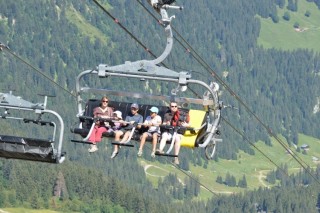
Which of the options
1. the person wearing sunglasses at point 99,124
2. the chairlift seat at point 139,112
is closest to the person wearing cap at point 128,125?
the chairlift seat at point 139,112

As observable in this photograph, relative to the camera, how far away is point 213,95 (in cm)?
5253

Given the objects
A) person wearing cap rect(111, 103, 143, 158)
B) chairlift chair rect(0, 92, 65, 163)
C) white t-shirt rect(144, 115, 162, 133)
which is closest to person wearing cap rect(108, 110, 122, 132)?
person wearing cap rect(111, 103, 143, 158)

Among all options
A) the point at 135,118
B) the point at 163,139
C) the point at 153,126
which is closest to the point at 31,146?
the point at 163,139

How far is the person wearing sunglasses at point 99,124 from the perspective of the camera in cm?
5281

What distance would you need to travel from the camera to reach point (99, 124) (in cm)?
5409

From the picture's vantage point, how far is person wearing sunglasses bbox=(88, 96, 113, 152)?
5281cm

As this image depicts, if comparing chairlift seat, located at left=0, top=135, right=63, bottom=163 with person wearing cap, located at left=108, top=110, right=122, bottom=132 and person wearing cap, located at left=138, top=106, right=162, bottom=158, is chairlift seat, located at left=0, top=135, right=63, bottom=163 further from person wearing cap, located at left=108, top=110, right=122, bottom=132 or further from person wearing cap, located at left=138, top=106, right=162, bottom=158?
person wearing cap, located at left=108, top=110, right=122, bottom=132

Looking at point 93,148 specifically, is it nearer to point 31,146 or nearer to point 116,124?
point 116,124

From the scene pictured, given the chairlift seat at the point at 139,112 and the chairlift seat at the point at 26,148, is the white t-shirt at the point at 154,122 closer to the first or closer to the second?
the chairlift seat at the point at 139,112

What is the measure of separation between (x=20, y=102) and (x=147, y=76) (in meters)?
4.79

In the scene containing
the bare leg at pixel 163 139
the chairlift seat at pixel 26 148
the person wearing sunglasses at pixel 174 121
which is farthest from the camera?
the person wearing sunglasses at pixel 174 121

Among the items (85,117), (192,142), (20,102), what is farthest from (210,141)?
(20,102)

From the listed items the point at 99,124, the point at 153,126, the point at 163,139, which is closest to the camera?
the point at 163,139

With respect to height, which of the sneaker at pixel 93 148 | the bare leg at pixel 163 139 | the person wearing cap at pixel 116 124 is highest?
the person wearing cap at pixel 116 124
